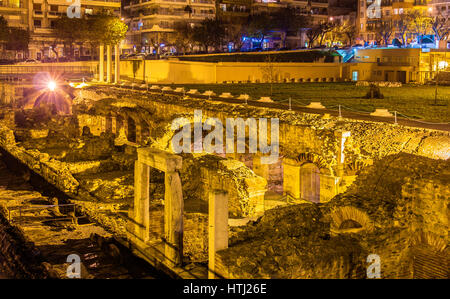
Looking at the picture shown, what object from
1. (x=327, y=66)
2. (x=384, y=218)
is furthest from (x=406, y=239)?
(x=327, y=66)

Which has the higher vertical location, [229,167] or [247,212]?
[229,167]

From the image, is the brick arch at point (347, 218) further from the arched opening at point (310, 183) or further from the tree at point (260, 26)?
the tree at point (260, 26)

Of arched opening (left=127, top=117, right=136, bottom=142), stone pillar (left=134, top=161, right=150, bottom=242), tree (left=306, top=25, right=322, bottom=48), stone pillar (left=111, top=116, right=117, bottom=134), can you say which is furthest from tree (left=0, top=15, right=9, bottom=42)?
stone pillar (left=134, top=161, right=150, bottom=242)

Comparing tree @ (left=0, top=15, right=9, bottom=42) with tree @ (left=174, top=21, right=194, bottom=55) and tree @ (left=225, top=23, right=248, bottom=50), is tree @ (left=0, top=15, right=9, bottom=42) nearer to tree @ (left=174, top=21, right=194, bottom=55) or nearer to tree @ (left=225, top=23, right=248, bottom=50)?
tree @ (left=174, top=21, right=194, bottom=55)

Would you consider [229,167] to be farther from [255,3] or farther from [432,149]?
[255,3]

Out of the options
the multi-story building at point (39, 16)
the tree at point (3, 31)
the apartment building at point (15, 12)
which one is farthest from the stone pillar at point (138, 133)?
the apartment building at point (15, 12)

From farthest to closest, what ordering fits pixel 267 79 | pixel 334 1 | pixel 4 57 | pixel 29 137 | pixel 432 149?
pixel 334 1 < pixel 4 57 < pixel 267 79 < pixel 29 137 < pixel 432 149

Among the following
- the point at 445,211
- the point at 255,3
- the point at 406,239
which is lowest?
the point at 406,239
